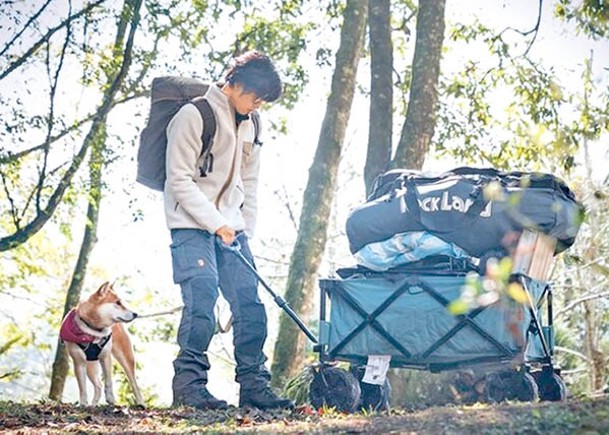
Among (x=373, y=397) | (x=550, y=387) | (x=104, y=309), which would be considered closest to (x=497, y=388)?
(x=550, y=387)

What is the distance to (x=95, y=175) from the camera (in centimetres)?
1294

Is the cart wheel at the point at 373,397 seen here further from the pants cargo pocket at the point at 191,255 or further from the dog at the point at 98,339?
the dog at the point at 98,339

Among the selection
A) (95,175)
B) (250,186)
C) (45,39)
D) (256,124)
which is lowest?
(250,186)

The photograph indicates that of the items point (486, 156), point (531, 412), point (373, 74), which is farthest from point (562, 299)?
point (531, 412)

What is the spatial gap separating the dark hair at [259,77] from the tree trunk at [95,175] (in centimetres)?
494

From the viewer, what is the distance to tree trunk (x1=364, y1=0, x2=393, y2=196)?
8.76 m

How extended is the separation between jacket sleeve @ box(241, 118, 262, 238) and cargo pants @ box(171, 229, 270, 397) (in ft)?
1.28

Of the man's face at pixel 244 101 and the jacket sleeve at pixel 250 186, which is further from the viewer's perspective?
the jacket sleeve at pixel 250 186

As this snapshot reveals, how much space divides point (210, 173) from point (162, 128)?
415 millimetres

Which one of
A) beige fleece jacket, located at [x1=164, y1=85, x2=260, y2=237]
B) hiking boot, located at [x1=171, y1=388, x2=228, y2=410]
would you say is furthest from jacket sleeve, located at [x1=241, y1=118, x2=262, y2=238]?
hiking boot, located at [x1=171, y1=388, x2=228, y2=410]

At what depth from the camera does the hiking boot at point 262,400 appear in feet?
17.0

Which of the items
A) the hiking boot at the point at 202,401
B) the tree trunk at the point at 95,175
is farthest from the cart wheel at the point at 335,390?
the tree trunk at the point at 95,175

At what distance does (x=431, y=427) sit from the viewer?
335cm

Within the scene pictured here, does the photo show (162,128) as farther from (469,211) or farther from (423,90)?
(423,90)
